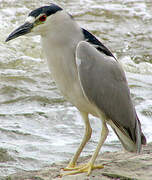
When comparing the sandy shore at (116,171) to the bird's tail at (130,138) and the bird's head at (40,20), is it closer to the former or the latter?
the bird's tail at (130,138)

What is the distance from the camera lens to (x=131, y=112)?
4633 millimetres

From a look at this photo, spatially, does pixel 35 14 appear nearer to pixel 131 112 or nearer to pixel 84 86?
pixel 84 86

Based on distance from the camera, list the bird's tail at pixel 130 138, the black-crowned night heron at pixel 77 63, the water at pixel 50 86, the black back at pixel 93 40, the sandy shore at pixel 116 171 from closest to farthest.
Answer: the sandy shore at pixel 116 171
the black-crowned night heron at pixel 77 63
the black back at pixel 93 40
the bird's tail at pixel 130 138
the water at pixel 50 86

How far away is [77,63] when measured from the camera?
4199 mm

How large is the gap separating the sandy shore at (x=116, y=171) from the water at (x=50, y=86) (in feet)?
2.57

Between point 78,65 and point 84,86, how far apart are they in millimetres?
201

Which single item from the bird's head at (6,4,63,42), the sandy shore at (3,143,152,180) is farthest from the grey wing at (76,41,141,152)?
the bird's head at (6,4,63,42)

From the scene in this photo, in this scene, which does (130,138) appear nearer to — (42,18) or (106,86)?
(106,86)

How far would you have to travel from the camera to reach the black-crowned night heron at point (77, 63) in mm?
4242

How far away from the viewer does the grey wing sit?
→ 4246 mm

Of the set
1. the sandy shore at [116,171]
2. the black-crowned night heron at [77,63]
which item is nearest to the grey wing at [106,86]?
the black-crowned night heron at [77,63]

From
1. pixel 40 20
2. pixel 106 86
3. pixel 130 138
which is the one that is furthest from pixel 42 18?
pixel 130 138

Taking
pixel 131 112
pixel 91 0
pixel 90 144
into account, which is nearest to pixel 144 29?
pixel 91 0

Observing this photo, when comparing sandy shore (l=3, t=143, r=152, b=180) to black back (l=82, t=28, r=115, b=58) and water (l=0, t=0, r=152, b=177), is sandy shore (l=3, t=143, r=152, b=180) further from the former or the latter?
black back (l=82, t=28, r=115, b=58)
